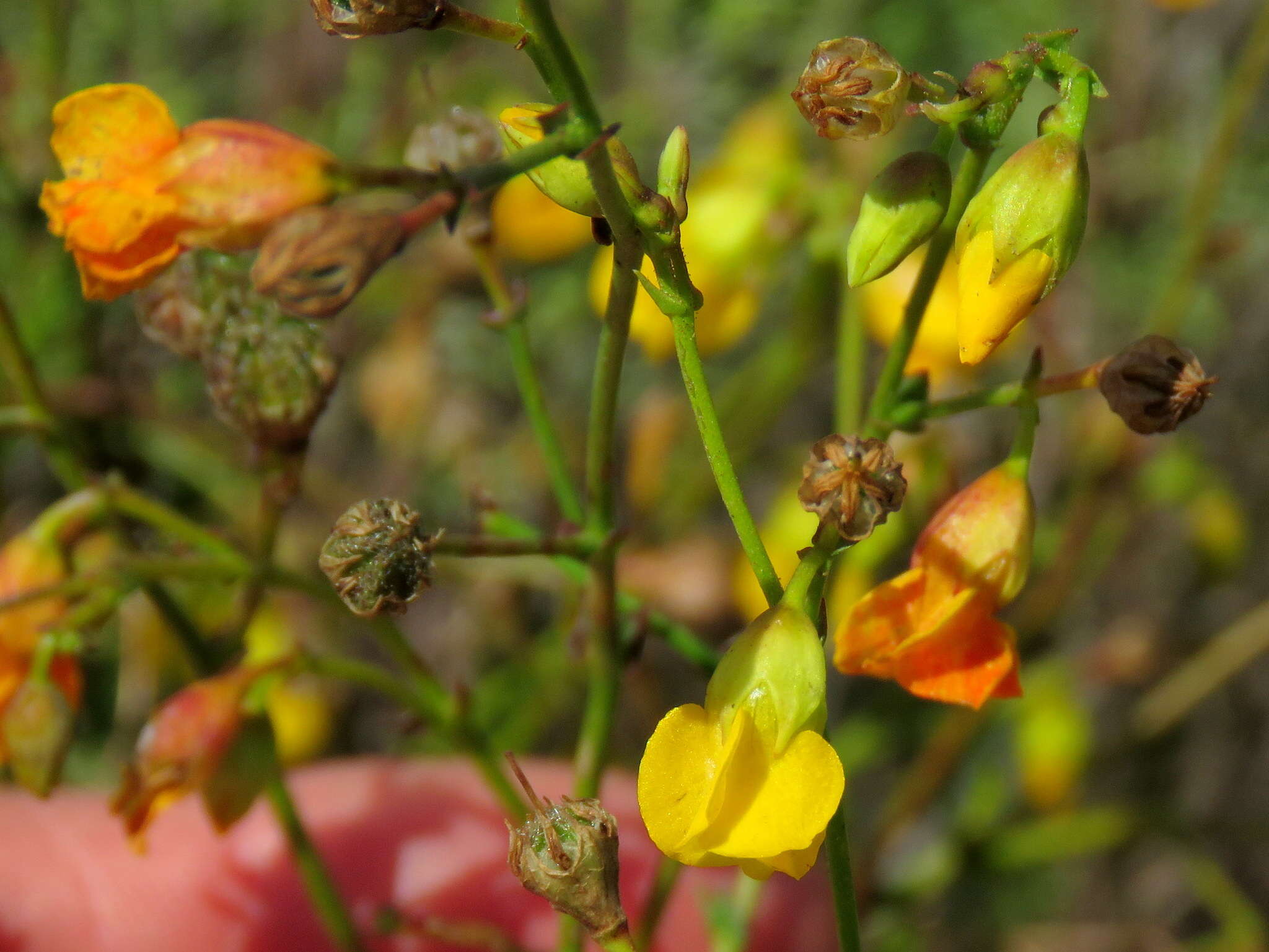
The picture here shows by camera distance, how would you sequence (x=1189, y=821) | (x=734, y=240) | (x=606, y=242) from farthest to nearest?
1. (x=1189, y=821)
2. (x=734, y=240)
3. (x=606, y=242)

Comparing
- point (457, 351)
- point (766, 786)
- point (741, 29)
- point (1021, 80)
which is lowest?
point (457, 351)

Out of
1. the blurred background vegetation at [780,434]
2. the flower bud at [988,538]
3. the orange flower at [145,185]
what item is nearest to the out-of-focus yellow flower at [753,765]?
the flower bud at [988,538]

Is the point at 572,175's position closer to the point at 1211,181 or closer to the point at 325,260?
the point at 325,260

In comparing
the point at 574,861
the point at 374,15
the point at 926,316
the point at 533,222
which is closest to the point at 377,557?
the point at 574,861

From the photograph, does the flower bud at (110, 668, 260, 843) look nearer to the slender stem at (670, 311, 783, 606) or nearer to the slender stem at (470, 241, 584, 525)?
the slender stem at (470, 241, 584, 525)

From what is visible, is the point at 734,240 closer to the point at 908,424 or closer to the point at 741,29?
the point at 908,424

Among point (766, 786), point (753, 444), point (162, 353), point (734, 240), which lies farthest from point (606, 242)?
point (162, 353)

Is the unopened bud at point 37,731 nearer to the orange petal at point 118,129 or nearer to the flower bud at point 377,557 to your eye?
the flower bud at point 377,557
